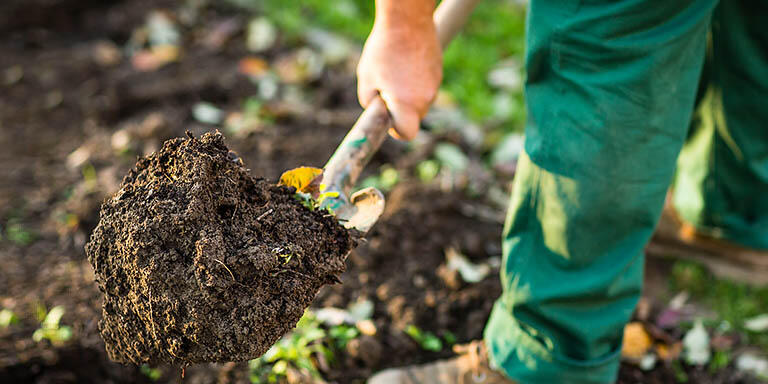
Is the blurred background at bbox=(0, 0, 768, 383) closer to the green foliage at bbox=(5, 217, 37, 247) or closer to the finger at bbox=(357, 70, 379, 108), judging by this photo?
the green foliage at bbox=(5, 217, 37, 247)

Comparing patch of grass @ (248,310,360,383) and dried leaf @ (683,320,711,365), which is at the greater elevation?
dried leaf @ (683,320,711,365)

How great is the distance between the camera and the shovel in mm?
1510

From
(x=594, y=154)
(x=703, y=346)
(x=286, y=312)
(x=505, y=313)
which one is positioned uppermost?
(x=594, y=154)

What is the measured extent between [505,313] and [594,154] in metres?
0.49

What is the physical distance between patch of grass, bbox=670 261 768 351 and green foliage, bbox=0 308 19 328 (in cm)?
209

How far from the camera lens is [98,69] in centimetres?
333

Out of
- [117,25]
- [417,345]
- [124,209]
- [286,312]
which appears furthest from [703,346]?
[117,25]

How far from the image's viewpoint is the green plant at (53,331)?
1.78 m

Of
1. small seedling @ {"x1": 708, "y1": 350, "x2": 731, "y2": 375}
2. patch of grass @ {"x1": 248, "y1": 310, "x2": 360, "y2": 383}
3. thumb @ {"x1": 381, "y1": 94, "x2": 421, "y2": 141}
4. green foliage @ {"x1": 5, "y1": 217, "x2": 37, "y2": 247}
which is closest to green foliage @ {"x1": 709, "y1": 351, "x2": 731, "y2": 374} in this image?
small seedling @ {"x1": 708, "y1": 350, "x2": 731, "y2": 375}

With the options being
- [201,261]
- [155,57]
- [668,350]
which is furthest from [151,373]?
[155,57]

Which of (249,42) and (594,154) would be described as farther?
(249,42)

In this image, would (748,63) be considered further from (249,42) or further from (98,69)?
(98,69)

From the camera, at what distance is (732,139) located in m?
2.03

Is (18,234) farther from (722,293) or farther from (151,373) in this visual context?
(722,293)
